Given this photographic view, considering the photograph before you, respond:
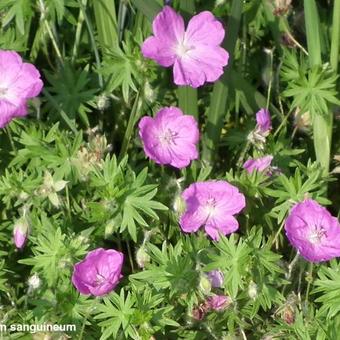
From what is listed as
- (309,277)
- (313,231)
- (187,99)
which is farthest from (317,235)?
(187,99)

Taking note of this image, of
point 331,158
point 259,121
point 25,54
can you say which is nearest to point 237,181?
point 259,121

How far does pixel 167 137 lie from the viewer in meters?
3.09

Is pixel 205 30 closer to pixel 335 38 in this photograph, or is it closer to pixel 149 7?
pixel 149 7

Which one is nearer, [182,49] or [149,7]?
[149,7]

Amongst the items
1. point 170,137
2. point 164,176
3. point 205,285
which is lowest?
point 205,285

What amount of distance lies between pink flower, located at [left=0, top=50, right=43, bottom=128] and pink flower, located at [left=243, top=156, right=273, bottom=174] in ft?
2.55

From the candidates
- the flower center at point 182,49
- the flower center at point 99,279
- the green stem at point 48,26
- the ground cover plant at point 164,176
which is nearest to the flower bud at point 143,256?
the ground cover plant at point 164,176

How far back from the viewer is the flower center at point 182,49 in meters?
3.11

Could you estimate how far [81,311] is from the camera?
2807 mm

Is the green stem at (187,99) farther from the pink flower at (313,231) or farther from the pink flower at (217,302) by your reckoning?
the pink flower at (217,302)

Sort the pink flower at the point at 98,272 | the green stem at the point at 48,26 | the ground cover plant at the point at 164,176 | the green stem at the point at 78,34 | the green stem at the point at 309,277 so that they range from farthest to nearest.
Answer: the green stem at the point at 78,34 → the green stem at the point at 48,26 → the green stem at the point at 309,277 → the ground cover plant at the point at 164,176 → the pink flower at the point at 98,272

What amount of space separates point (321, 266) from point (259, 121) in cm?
57

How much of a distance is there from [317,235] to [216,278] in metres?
0.38

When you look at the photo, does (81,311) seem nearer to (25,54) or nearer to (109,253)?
(109,253)
